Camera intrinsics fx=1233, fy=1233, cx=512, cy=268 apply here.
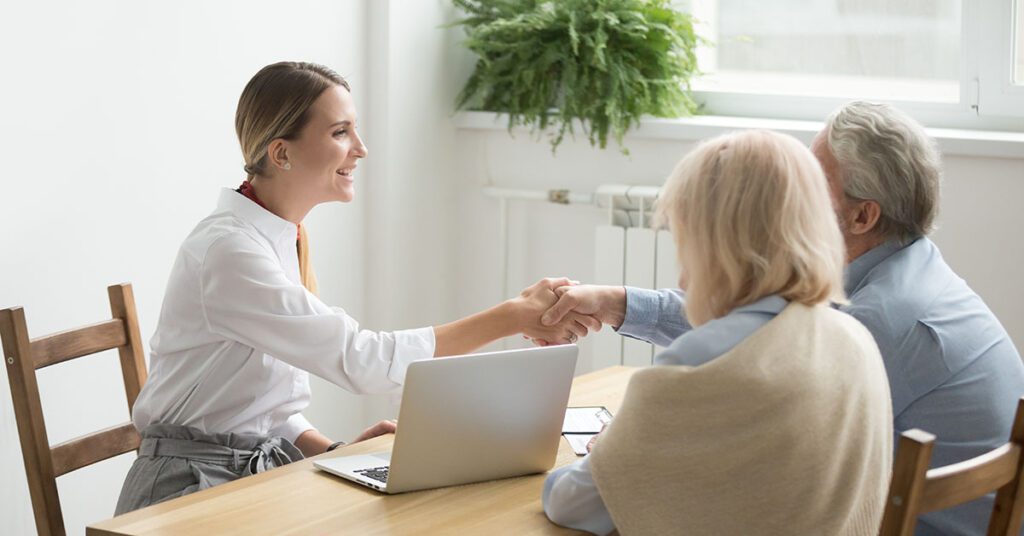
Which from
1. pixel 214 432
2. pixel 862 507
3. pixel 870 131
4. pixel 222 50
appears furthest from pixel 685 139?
pixel 862 507

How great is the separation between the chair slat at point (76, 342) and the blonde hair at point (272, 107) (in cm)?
42

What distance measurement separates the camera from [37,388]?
2.18 m

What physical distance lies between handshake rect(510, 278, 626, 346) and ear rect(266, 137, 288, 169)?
0.53 metres

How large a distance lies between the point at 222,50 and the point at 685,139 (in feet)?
4.25

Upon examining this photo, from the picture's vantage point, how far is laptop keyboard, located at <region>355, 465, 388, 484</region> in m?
1.87

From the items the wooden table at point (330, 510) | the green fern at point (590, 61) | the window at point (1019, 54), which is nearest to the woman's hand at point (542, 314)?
the wooden table at point (330, 510)

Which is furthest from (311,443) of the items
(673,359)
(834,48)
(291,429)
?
(834,48)

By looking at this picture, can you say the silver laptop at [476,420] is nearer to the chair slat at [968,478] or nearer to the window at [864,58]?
the chair slat at [968,478]

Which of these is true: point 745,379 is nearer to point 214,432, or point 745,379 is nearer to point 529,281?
point 214,432

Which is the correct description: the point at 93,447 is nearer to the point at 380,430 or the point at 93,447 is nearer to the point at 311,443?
the point at 311,443

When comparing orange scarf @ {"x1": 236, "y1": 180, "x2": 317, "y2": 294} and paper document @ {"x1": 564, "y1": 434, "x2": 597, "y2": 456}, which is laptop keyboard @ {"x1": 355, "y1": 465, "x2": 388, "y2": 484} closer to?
paper document @ {"x1": 564, "y1": 434, "x2": 597, "y2": 456}

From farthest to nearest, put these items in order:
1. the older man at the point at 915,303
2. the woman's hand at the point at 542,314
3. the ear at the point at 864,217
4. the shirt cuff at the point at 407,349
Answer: the woman's hand at the point at 542,314 → the shirt cuff at the point at 407,349 → the ear at the point at 864,217 → the older man at the point at 915,303

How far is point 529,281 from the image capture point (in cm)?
386

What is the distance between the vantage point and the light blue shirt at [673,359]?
4.98 feet
